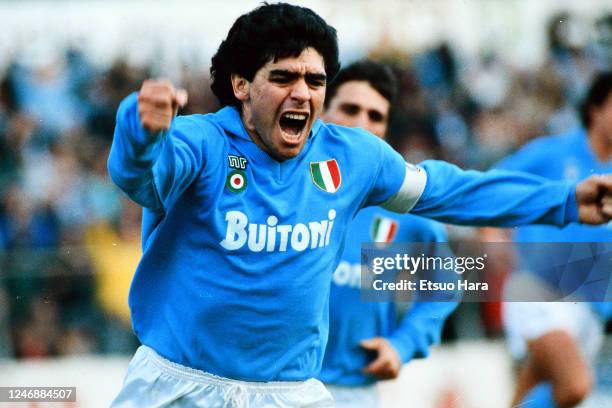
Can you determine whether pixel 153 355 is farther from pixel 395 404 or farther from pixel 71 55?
pixel 71 55

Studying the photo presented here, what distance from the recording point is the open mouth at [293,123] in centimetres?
365

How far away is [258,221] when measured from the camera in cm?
354

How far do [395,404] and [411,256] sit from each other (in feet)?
4.40

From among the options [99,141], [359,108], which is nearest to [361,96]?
[359,108]

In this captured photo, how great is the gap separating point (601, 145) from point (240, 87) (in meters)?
3.26

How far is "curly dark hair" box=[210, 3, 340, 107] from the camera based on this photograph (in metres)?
3.66

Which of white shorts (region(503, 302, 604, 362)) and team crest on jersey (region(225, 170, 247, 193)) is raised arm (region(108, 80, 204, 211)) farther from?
white shorts (region(503, 302, 604, 362))

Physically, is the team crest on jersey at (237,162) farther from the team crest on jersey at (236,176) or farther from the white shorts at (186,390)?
the white shorts at (186,390)

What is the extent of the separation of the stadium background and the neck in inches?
39.5

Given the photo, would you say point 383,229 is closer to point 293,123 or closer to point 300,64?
point 293,123

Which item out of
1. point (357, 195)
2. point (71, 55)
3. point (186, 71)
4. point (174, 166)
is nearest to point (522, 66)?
point (186, 71)

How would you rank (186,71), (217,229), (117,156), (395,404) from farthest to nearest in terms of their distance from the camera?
(186,71)
(395,404)
(217,229)
(117,156)

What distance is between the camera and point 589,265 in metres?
5.85

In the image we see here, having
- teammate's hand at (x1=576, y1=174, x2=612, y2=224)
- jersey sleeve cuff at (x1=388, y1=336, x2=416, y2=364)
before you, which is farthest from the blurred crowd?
teammate's hand at (x1=576, y1=174, x2=612, y2=224)
